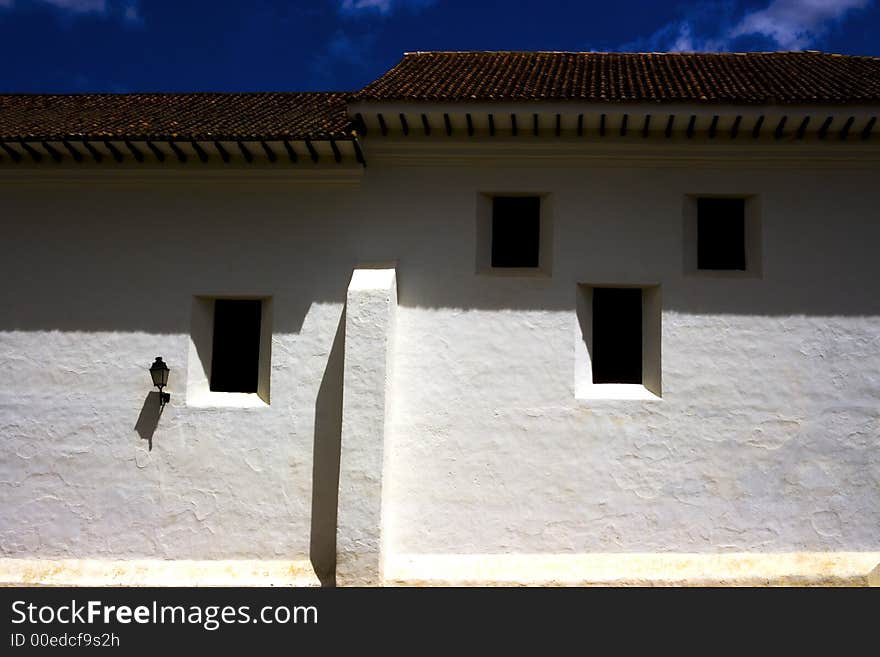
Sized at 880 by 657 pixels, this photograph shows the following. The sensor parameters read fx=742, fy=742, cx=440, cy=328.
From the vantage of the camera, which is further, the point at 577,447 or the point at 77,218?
the point at 77,218

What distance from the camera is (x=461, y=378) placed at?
734 cm

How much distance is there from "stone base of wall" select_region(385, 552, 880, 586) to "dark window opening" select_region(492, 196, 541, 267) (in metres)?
2.96

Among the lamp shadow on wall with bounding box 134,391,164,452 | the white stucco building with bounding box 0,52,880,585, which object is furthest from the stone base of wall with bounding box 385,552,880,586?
the lamp shadow on wall with bounding box 134,391,164,452

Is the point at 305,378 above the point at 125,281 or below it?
below

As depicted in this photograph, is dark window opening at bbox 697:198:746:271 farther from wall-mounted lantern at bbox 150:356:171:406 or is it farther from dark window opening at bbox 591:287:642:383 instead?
wall-mounted lantern at bbox 150:356:171:406

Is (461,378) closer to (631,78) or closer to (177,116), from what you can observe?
(631,78)

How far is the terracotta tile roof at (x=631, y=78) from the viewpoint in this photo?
22.8 feet

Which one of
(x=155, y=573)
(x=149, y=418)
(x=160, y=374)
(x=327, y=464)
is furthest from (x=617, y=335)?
(x=155, y=573)

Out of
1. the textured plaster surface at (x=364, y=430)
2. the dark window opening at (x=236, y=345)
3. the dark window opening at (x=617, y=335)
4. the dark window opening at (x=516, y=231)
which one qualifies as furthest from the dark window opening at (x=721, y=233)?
the dark window opening at (x=236, y=345)

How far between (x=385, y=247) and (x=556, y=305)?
1.81 m

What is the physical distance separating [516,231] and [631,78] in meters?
2.13
